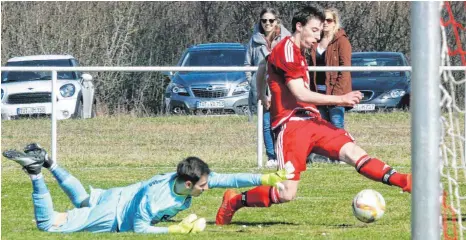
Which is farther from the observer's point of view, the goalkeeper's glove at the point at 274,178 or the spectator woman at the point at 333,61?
the spectator woman at the point at 333,61

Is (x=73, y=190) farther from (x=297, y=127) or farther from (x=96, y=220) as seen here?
(x=297, y=127)

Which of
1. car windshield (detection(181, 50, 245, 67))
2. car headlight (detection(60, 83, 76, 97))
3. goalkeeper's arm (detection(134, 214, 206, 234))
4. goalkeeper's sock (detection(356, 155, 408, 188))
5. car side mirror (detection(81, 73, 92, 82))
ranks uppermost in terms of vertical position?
car windshield (detection(181, 50, 245, 67))

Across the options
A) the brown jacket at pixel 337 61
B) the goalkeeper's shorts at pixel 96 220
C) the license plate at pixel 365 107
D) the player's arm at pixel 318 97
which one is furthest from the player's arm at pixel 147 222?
the license plate at pixel 365 107

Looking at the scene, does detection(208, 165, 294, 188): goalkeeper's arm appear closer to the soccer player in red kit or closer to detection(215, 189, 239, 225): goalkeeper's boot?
the soccer player in red kit

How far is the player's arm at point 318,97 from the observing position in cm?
786

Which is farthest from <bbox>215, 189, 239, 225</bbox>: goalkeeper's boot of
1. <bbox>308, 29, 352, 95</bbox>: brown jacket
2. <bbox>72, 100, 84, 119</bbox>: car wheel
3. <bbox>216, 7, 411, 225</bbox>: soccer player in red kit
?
<bbox>72, 100, 84, 119</bbox>: car wheel

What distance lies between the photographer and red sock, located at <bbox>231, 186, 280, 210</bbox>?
8.35m

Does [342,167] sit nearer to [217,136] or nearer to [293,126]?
[217,136]

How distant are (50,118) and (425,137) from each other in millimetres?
9787

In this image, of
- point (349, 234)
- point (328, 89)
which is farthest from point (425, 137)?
point (328, 89)

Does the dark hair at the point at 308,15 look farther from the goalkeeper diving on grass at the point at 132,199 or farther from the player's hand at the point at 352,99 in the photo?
the goalkeeper diving on grass at the point at 132,199

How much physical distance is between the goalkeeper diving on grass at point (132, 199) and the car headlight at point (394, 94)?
285 inches

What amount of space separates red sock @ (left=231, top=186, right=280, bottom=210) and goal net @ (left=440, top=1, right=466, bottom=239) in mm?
1242

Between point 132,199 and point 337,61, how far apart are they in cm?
589
